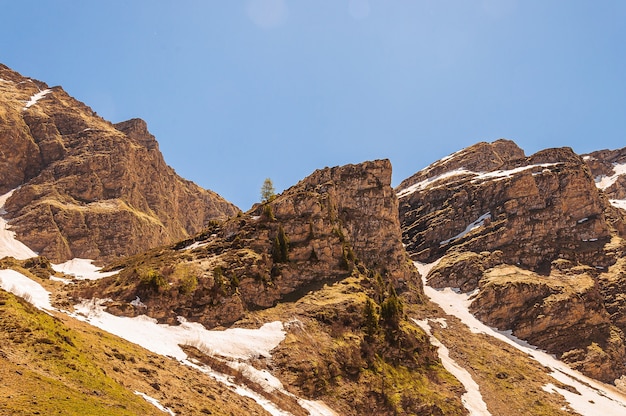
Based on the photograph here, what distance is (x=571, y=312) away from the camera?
3949 inches

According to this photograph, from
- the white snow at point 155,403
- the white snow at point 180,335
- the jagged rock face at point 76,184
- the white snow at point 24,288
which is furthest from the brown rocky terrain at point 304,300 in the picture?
the jagged rock face at point 76,184

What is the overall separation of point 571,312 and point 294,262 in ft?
244

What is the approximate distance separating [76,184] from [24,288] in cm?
11938

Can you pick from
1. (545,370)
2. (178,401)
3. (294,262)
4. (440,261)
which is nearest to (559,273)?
(440,261)

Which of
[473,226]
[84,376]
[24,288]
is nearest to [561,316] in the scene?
[473,226]

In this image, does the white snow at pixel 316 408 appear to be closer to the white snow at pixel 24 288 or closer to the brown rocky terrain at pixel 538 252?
the white snow at pixel 24 288

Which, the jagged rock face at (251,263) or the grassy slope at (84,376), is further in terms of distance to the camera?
the jagged rock face at (251,263)

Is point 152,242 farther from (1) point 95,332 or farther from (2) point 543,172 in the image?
(2) point 543,172

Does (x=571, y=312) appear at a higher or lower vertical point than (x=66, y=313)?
higher

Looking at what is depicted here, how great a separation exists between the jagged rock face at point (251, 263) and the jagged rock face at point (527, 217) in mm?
55720

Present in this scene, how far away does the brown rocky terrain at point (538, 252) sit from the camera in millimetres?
99375

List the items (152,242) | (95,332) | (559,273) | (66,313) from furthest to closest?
(152,242), (559,273), (66,313), (95,332)

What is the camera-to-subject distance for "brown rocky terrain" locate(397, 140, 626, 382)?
9938 cm

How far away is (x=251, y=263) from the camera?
59.8m
